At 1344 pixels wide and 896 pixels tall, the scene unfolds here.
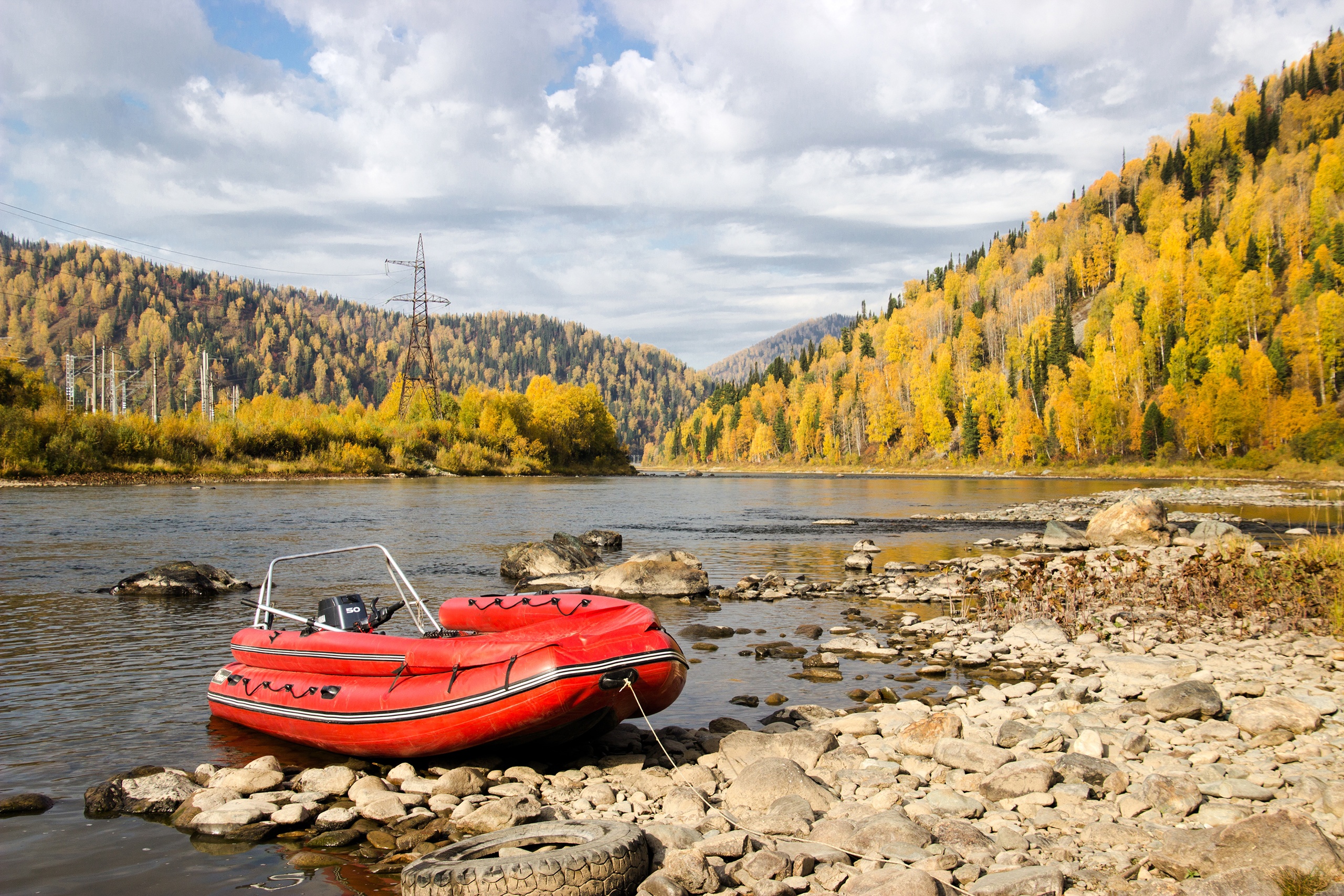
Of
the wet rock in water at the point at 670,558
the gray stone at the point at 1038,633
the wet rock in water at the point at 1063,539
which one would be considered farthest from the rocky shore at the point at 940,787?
the wet rock in water at the point at 1063,539

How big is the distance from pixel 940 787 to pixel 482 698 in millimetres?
4235

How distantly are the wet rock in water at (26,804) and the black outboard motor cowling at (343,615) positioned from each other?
313 cm

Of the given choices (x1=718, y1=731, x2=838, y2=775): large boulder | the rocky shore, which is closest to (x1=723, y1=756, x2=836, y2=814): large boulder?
the rocky shore

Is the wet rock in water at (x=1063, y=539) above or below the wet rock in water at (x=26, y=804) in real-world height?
above

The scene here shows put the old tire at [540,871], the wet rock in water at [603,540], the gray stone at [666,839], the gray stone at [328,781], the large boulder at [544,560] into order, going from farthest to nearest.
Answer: the wet rock in water at [603,540], the large boulder at [544,560], the gray stone at [328,781], the gray stone at [666,839], the old tire at [540,871]

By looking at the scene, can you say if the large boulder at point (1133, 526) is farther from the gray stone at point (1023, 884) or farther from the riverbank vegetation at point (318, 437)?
the riverbank vegetation at point (318, 437)

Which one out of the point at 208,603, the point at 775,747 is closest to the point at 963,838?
the point at 775,747

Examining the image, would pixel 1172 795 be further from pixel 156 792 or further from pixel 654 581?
pixel 654 581

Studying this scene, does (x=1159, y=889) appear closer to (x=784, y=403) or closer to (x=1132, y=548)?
(x=1132, y=548)

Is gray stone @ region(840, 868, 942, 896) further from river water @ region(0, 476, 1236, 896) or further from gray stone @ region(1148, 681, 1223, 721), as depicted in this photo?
gray stone @ region(1148, 681, 1223, 721)

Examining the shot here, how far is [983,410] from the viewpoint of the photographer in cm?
9594

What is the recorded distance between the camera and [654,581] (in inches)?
701

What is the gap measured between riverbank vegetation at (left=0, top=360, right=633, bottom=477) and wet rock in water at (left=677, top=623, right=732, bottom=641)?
53.8 meters

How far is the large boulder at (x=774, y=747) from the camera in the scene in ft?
25.1
